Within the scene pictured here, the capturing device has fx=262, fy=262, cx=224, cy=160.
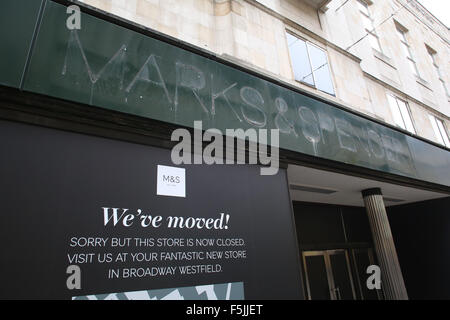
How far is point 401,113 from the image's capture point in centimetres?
1051

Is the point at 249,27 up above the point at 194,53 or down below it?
above

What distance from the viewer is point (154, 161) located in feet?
11.8

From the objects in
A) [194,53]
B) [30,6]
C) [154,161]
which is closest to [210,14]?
[194,53]

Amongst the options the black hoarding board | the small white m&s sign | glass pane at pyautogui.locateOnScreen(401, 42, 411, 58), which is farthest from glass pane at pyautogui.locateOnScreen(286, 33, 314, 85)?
glass pane at pyautogui.locateOnScreen(401, 42, 411, 58)

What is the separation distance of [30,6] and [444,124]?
16.1m

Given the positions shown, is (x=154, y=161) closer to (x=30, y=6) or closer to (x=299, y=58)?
(x=30, y=6)

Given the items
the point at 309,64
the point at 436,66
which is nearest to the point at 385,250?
the point at 309,64

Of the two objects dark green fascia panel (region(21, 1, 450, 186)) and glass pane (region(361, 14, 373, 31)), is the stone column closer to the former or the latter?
dark green fascia panel (region(21, 1, 450, 186))

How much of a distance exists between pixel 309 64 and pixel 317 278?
6.40 meters

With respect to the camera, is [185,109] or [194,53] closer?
[185,109]

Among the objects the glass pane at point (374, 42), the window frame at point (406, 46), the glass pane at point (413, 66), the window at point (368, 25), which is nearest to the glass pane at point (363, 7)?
the window at point (368, 25)

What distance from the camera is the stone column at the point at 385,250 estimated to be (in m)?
6.73

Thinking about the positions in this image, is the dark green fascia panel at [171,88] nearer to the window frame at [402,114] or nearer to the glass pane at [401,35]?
the window frame at [402,114]

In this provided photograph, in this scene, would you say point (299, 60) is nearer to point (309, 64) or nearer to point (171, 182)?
point (309, 64)
